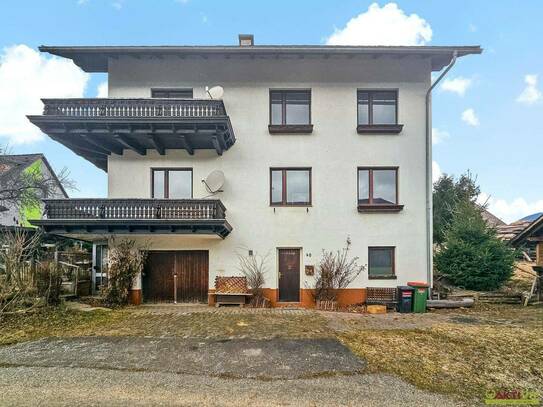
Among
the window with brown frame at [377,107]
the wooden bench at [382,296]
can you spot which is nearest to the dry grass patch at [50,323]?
the wooden bench at [382,296]

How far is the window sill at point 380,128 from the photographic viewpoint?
12.4 m

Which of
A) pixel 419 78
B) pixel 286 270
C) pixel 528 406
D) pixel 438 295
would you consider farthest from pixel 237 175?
pixel 528 406

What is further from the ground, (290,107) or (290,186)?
(290,107)

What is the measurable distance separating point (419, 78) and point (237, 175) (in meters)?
8.58

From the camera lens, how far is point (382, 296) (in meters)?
12.0

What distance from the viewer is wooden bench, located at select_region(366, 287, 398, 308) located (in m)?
11.9

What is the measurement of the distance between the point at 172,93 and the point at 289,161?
223 inches

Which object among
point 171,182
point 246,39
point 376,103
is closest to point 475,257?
point 376,103

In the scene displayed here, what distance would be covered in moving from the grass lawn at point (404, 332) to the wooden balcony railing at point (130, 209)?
130 inches

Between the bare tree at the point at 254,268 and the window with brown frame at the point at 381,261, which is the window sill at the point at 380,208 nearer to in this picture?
the window with brown frame at the point at 381,261

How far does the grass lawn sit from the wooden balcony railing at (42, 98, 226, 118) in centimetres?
688

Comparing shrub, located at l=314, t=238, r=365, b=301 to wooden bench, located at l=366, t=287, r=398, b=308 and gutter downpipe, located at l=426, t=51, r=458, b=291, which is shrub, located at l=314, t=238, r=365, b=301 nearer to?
wooden bench, located at l=366, t=287, r=398, b=308

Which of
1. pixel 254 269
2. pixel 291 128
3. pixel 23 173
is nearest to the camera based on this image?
pixel 254 269

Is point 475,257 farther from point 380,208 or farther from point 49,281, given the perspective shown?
point 49,281
